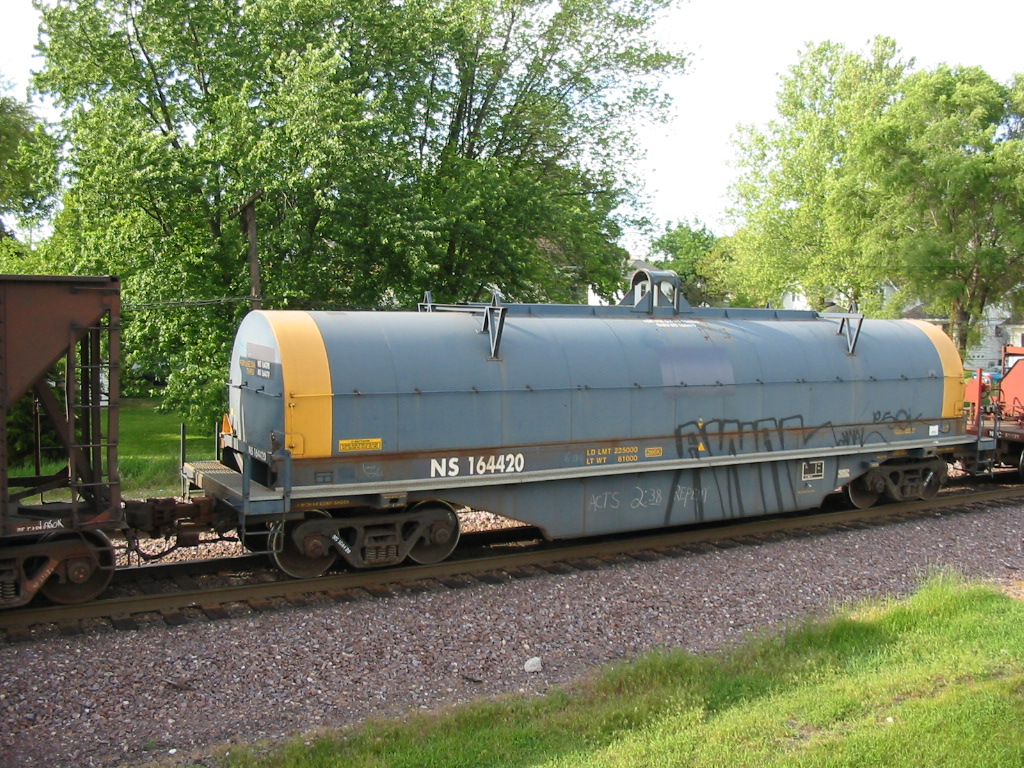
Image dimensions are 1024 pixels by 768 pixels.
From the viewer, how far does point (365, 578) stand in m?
10.7

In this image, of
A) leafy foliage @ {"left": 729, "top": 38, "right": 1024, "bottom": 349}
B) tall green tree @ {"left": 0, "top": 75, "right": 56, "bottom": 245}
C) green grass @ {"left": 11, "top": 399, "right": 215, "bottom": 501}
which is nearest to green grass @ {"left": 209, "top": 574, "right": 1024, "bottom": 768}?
green grass @ {"left": 11, "top": 399, "right": 215, "bottom": 501}

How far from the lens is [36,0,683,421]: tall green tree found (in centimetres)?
1809

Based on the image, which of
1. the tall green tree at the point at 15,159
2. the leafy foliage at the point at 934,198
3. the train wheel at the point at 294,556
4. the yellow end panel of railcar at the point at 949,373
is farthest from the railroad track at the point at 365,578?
the tall green tree at the point at 15,159

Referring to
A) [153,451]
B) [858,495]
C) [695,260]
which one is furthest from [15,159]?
[695,260]

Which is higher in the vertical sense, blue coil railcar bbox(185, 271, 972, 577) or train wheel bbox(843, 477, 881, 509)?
blue coil railcar bbox(185, 271, 972, 577)

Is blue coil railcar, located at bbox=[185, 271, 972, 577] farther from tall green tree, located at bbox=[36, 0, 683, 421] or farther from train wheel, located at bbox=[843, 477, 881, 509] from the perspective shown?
tall green tree, located at bbox=[36, 0, 683, 421]

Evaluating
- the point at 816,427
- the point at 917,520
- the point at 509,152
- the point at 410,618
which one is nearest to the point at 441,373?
the point at 410,618

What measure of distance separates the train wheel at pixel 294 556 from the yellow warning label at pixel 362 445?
835 mm

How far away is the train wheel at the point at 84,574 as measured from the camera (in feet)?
30.5

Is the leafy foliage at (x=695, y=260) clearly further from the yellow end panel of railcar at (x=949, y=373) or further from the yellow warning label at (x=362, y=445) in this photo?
the yellow warning label at (x=362, y=445)

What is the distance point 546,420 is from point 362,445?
2513 millimetres

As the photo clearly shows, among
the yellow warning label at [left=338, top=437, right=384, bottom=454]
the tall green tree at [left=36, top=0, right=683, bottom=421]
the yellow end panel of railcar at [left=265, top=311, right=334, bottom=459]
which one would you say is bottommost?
the yellow warning label at [left=338, top=437, right=384, bottom=454]

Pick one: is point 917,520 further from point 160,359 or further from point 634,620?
point 160,359

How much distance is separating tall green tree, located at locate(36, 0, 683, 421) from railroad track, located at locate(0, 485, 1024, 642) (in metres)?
8.35
